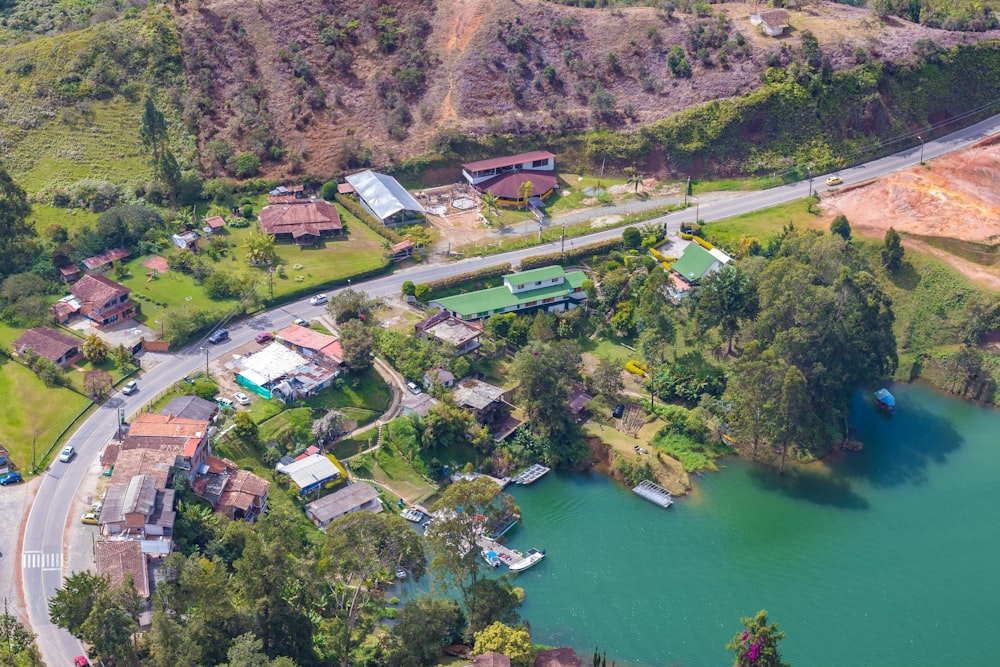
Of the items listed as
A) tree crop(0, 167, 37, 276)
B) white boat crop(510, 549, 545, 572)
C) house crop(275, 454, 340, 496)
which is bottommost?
white boat crop(510, 549, 545, 572)

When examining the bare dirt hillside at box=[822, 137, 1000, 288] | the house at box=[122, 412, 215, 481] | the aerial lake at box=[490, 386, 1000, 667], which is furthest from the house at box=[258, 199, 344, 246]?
the bare dirt hillside at box=[822, 137, 1000, 288]

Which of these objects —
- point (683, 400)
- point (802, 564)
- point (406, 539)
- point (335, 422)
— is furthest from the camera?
point (683, 400)

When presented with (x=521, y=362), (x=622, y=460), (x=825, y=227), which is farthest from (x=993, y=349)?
(x=521, y=362)

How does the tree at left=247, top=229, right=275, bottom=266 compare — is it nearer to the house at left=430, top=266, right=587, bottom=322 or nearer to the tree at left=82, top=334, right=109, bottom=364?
the house at left=430, top=266, right=587, bottom=322

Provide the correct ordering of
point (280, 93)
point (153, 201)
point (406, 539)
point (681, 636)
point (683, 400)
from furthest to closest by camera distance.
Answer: point (280, 93), point (153, 201), point (683, 400), point (681, 636), point (406, 539)

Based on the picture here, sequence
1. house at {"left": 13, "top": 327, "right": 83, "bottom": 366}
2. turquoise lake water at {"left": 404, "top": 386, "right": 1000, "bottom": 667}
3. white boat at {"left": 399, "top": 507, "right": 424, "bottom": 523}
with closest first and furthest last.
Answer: turquoise lake water at {"left": 404, "top": 386, "right": 1000, "bottom": 667} < white boat at {"left": 399, "top": 507, "right": 424, "bottom": 523} < house at {"left": 13, "top": 327, "right": 83, "bottom": 366}

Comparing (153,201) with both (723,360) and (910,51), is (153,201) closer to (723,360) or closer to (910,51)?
(723,360)

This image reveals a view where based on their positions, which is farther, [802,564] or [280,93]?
[280,93]

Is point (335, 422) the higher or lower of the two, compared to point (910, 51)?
lower
